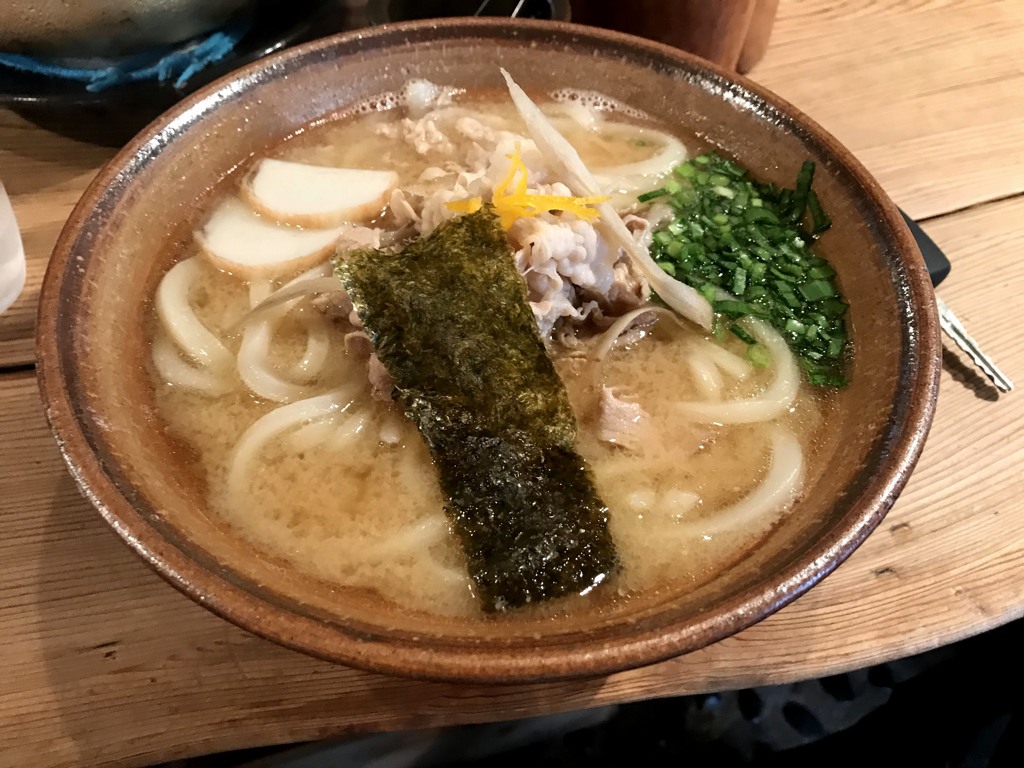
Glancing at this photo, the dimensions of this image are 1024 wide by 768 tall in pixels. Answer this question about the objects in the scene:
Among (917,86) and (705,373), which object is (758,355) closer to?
(705,373)

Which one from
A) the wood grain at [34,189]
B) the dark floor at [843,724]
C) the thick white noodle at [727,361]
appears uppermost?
the thick white noodle at [727,361]

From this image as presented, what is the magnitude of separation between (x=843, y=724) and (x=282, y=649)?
1636mm

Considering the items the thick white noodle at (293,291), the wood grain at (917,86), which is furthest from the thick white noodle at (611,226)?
the wood grain at (917,86)

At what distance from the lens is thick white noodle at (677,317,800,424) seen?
1497 millimetres

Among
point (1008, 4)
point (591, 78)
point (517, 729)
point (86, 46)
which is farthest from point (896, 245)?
point (1008, 4)

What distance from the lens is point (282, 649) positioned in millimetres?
1325

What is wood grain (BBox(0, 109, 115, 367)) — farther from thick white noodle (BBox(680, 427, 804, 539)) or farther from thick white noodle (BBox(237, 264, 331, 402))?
thick white noodle (BBox(680, 427, 804, 539))

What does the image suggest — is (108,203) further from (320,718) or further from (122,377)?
(320,718)

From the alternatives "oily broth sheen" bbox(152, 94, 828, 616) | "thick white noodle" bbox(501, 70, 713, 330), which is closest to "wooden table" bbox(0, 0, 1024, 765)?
"oily broth sheen" bbox(152, 94, 828, 616)

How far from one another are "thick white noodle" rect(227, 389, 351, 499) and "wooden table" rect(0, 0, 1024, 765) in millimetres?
238

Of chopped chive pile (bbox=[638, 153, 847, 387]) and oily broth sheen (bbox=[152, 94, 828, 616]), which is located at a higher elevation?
chopped chive pile (bbox=[638, 153, 847, 387])

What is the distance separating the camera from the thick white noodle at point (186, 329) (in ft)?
4.98

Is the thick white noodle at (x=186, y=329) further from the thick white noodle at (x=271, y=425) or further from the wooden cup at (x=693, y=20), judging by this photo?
the wooden cup at (x=693, y=20)

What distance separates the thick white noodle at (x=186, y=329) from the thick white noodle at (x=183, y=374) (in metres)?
0.02
